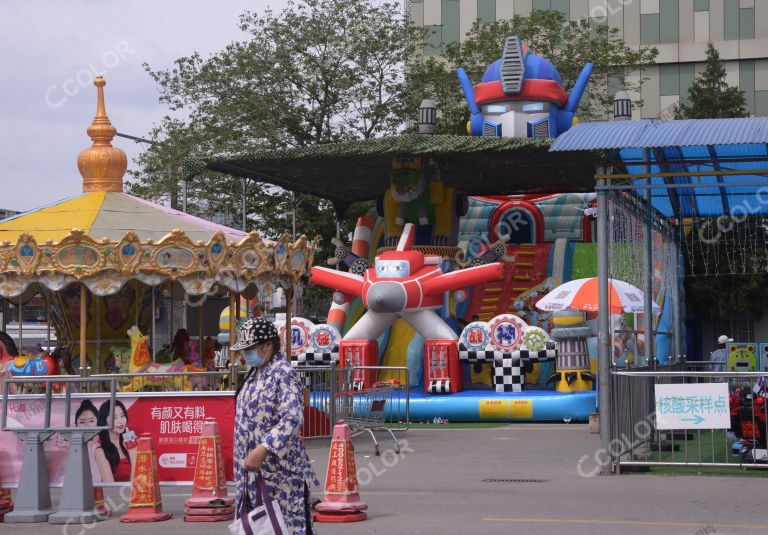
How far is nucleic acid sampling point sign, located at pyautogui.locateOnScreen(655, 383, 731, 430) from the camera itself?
14109 mm

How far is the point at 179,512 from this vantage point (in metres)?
12.2

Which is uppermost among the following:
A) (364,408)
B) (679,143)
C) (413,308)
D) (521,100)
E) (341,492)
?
(521,100)

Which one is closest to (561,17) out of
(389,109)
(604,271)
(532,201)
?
(389,109)

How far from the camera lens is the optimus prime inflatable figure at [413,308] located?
2444 cm

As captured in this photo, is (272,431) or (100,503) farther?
(100,503)

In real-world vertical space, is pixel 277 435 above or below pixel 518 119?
below

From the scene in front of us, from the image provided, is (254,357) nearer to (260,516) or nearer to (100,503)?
(260,516)

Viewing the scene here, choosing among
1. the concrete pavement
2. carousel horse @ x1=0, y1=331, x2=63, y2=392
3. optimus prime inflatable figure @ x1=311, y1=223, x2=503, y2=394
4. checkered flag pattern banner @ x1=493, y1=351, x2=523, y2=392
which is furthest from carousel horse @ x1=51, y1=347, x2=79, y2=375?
checkered flag pattern banner @ x1=493, y1=351, x2=523, y2=392

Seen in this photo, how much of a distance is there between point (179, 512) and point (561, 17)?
35926 millimetres

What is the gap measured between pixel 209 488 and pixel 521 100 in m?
19.9

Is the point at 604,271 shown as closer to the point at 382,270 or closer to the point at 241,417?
the point at 241,417

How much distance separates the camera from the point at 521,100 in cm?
2986

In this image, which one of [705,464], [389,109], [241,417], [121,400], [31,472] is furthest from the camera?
[389,109]

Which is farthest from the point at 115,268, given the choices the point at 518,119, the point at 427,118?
the point at 518,119
